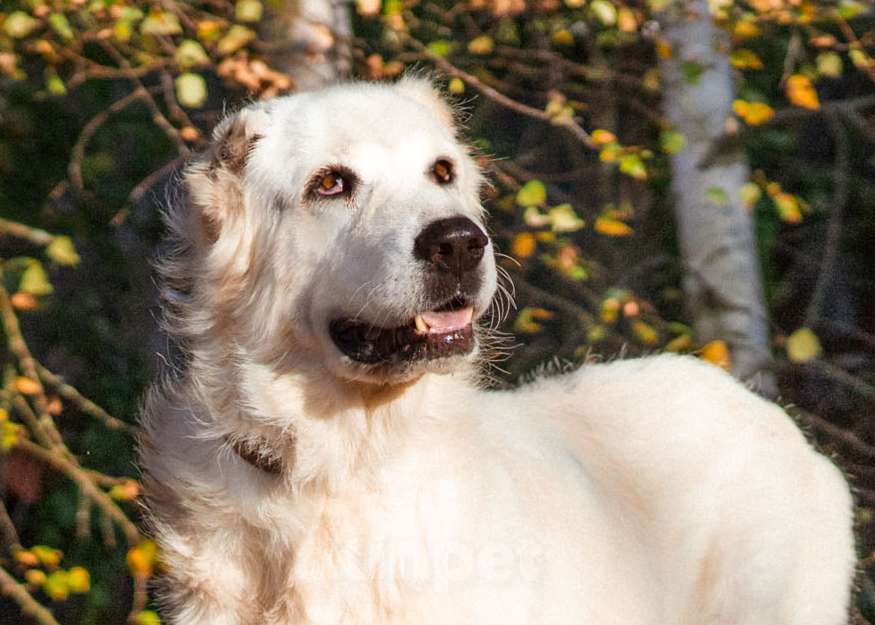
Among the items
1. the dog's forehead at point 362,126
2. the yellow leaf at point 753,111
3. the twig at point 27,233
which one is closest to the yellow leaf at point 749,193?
the yellow leaf at point 753,111

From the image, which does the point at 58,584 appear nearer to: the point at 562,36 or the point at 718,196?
the point at 718,196

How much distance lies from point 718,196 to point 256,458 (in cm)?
270

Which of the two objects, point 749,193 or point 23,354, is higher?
point 749,193

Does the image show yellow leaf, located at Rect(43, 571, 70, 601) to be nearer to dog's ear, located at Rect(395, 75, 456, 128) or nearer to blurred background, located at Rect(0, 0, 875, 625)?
blurred background, located at Rect(0, 0, 875, 625)

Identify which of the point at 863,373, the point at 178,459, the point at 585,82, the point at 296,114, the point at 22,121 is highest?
the point at 296,114

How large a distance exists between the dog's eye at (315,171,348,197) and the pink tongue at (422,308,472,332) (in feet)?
1.47

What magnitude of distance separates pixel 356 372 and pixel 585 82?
543 cm

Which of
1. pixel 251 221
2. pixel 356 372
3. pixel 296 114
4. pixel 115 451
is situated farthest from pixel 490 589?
pixel 115 451

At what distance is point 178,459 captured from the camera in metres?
3.16

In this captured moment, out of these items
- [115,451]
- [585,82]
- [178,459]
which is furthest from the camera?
[585,82]

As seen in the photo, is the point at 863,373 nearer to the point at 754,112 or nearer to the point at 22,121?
the point at 754,112

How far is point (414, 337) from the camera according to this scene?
2939 millimetres

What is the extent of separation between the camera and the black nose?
2.84 meters

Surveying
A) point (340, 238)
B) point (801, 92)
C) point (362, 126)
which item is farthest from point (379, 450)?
point (801, 92)
